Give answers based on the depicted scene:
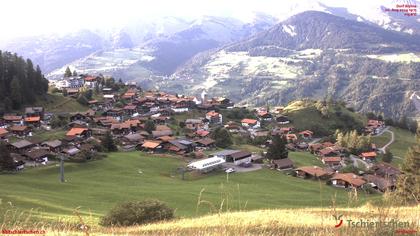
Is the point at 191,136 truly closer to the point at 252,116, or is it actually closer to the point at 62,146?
the point at 62,146

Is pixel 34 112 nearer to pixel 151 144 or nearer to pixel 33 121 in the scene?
pixel 33 121

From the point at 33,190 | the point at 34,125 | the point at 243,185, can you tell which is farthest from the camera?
the point at 34,125

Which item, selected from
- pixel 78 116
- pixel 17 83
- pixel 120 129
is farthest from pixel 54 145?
pixel 17 83

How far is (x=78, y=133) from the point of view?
79625mm

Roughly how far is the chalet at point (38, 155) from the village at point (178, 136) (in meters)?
0.11


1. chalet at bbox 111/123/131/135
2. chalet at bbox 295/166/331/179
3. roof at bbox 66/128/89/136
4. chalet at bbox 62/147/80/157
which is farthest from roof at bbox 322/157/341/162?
roof at bbox 66/128/89/136

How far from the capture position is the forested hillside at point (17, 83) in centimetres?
9475

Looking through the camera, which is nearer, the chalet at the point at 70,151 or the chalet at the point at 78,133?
the chalet at the point at 70,151

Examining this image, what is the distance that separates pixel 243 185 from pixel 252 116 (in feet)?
253

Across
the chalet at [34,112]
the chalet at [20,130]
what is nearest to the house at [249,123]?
the chalet at [34,112]

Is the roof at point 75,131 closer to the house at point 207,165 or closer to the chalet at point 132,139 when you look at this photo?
the chalet at point 132,139

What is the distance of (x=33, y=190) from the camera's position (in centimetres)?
4284

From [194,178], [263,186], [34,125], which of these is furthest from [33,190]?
[34,125]

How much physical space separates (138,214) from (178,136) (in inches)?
2822
